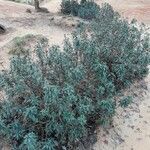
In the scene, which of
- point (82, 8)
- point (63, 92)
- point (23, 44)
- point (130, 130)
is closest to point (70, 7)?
point (82, 8)

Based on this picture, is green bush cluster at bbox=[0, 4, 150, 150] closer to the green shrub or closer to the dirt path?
the dirt path

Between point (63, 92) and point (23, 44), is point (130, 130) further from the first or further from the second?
point (23, 44)

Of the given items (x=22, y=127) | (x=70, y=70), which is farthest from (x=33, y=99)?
(x=70, y=70)

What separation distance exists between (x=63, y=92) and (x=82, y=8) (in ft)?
25.4

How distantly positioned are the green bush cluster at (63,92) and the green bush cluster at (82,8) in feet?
15.8

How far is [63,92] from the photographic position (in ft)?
23.5

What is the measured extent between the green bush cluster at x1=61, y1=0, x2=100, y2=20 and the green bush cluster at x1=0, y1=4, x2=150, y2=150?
15.8ft

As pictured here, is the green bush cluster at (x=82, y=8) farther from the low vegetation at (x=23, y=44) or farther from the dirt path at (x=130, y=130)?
the dirt path at (x=130, y=130)

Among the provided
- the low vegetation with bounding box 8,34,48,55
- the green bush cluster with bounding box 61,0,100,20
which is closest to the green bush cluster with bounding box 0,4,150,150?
the low vegetation with bounding box 8,34,48,55

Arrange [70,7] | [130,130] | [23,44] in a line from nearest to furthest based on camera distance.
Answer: [130,130] < [23,44] < [70,7]

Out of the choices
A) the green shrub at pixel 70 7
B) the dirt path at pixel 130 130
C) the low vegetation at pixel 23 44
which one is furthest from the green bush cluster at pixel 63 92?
the green shrub at pixel 70 7

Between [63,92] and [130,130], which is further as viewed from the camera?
[130,130]

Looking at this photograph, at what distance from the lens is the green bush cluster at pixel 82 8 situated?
558 inches

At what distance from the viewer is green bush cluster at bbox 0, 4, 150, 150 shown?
6832 mm
